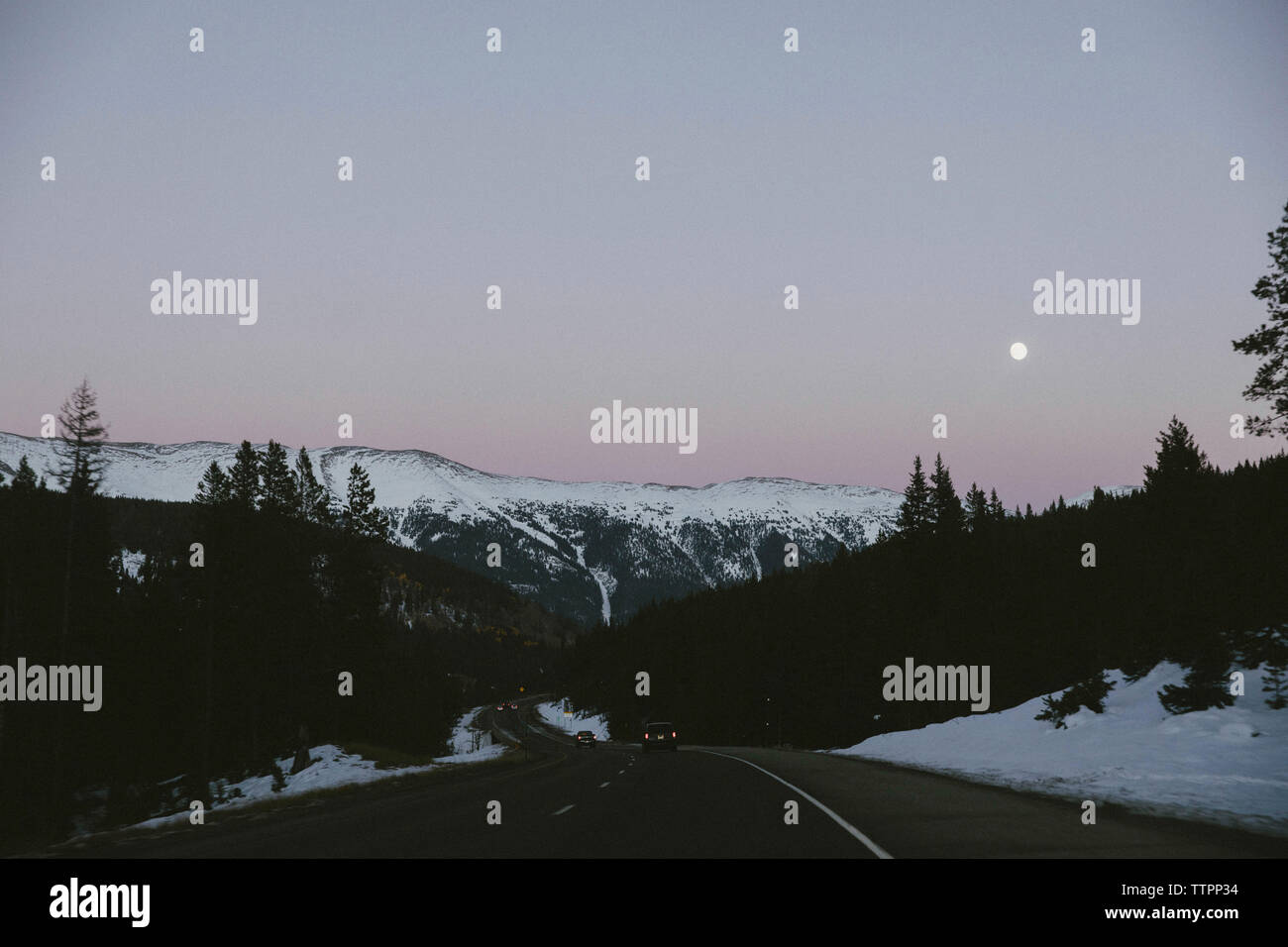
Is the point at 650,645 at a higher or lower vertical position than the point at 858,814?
lower

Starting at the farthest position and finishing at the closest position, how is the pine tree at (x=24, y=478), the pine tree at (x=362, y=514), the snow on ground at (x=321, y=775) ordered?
the pine tree at (x=362, y=514) < the pine tree at (x=24, y=478) < the snow on ground at (x=321, y=775)

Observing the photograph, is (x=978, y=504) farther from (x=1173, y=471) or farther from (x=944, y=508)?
(x=1173, y=471)

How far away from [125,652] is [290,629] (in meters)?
11.2

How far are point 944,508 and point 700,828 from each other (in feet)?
220

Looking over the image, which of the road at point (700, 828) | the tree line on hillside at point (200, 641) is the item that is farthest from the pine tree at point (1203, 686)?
the tree line on hillside at point (200, 641)

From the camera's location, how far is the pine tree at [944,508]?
3086 inches

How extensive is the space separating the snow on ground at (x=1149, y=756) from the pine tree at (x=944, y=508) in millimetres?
36830

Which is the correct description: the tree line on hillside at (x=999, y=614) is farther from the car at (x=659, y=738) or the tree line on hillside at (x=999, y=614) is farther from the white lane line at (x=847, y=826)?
the car at (x=659, y=738)
